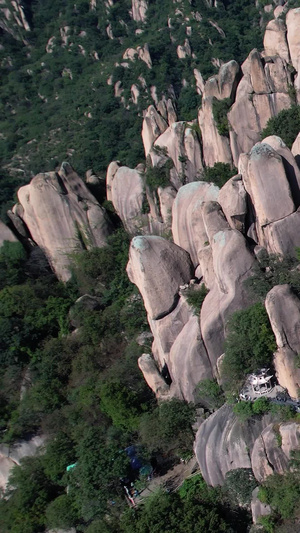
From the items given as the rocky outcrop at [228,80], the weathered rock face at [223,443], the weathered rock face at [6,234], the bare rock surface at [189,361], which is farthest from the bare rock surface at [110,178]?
the weathered rock face at [223,443]

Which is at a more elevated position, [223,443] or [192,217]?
[192,217]

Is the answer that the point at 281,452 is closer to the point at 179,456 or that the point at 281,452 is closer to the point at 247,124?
the point at 179,456

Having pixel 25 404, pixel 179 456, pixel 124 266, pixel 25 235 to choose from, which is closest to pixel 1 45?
pixel 25 235

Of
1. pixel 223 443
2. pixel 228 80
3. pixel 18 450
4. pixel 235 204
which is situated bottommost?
pixel 18 450

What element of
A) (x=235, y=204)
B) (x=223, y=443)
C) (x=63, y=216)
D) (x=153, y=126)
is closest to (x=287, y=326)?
(x=223, y=443)

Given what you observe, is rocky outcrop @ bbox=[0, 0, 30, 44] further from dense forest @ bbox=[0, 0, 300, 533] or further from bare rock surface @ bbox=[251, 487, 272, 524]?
bare rock surface @ bbox=[251, 487, 272, 524]

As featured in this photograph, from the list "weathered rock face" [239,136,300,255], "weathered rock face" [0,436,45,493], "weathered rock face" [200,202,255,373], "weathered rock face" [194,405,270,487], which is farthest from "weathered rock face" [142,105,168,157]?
"weathered rock face" [194,405,270,487]

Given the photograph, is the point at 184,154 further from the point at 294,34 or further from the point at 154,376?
the point at 154,376
